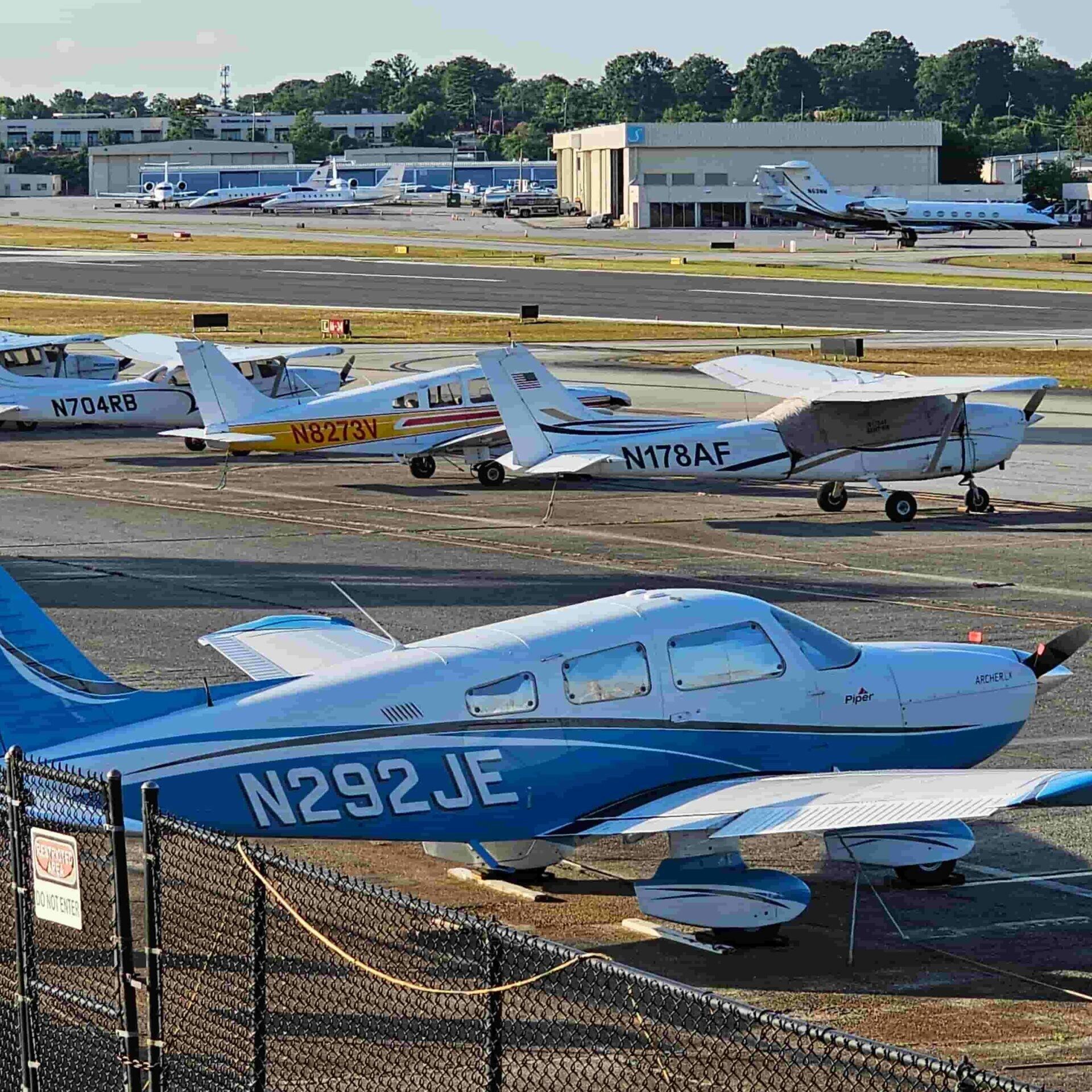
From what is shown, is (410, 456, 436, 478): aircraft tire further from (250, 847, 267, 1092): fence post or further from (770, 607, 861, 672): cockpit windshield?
(250, 847, 267, 1092): fence post

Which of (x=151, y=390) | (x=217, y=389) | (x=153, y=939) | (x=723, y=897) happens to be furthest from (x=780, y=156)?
(x=153, y=939)

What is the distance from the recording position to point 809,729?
46.5 ft

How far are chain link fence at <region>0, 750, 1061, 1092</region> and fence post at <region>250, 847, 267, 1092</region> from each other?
0.01 metres

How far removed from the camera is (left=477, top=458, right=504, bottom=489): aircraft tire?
1451 inches

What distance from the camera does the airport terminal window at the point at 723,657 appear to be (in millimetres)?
13812

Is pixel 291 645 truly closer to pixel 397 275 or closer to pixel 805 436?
pixel 805 436

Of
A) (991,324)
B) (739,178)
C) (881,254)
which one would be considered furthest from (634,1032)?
(739,178)

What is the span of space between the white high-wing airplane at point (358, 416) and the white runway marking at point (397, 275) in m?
62.1

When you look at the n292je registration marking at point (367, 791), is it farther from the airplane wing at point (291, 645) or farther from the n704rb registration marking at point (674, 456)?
the n704rb registration marking at point (674, 456)

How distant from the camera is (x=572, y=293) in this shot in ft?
299

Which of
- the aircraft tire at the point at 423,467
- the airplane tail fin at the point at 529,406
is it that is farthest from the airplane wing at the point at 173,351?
the airplane tail fin at the point at 529,406

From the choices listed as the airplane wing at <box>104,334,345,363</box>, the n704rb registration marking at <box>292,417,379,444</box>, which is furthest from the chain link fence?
the airplane wing at <box>104,334,345,363</box>

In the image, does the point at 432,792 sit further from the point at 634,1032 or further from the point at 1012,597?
the point at 1012,597

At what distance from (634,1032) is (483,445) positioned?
26.2m
